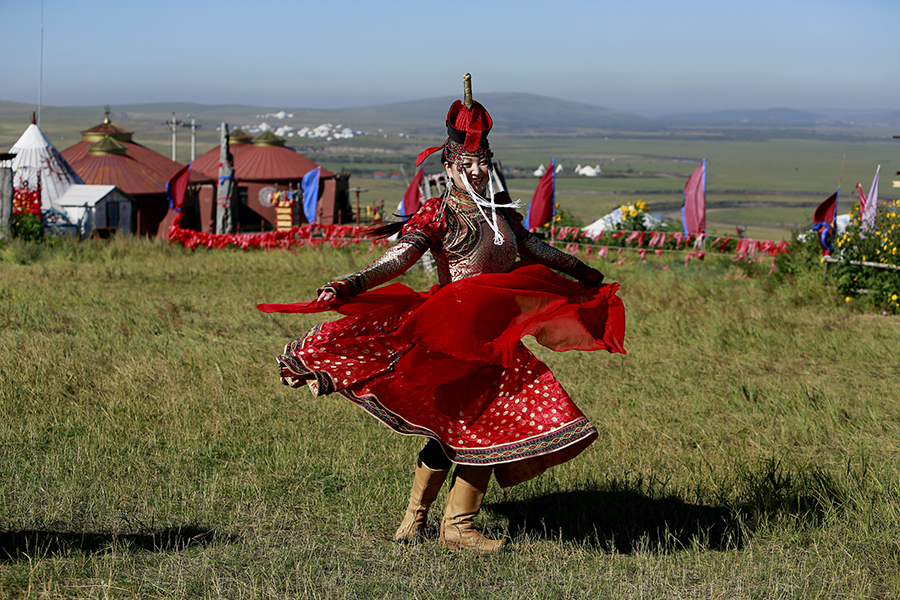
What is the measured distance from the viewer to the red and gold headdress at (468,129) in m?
4.25

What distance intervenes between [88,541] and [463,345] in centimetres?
197

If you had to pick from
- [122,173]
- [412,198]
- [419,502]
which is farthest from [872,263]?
[122,173]

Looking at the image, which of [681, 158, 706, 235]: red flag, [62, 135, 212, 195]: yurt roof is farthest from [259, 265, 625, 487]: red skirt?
[62, 135, 212, 195]: yurt roof

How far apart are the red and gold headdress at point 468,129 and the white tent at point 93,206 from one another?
2005 centimetres

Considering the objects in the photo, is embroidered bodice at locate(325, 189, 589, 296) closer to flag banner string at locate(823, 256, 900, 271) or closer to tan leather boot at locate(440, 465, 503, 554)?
tan leather boot at locate(440, 465, 503, 554)

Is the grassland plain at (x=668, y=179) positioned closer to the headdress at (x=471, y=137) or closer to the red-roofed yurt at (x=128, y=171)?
the red-roofed yurt at (x=128, y=171)

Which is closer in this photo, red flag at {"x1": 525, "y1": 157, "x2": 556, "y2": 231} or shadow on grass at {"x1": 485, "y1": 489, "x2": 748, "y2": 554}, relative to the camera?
shadow on grass at {"x1": 485, "y1": 489, "x2": 748, "y2": 554}

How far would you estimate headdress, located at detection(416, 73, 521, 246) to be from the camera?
4250mm

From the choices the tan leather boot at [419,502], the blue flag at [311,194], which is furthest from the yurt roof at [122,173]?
the tan leather boot at [419,502]

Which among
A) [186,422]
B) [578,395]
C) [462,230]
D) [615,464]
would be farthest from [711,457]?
[186,422]

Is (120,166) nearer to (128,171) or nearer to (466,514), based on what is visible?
(128,171)

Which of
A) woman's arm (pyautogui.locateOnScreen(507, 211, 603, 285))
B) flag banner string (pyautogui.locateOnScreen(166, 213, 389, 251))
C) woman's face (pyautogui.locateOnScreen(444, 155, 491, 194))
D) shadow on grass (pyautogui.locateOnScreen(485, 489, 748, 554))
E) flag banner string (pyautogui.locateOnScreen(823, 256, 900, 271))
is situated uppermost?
woman's face (pyautogui.locateOnScreen(444, 155, 491, 194))

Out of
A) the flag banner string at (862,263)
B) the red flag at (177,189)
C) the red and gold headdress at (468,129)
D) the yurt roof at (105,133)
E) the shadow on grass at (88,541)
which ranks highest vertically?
the yurt roof at (105,133)

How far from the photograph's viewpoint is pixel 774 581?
372 centimetres
